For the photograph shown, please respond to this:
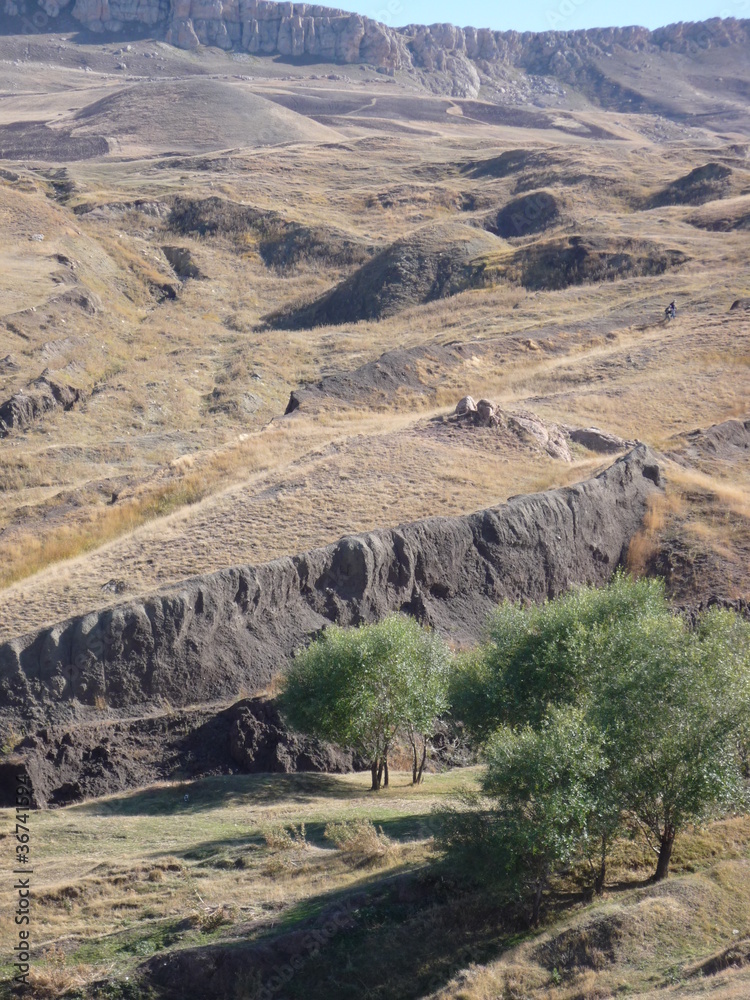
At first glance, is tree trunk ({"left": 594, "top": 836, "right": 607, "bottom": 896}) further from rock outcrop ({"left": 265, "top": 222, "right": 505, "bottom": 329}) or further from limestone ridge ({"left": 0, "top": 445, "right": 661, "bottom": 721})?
rock outcrop ({"left": 265, "top": 222, "right": 505, "bottom": 329})

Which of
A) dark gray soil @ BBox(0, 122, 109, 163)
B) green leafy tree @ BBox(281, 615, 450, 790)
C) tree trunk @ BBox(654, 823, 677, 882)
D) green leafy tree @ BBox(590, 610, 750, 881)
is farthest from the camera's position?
dark gray soil @ BBox(0, 122, 109, 163)

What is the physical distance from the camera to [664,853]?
45.1ft

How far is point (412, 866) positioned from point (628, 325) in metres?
37.2

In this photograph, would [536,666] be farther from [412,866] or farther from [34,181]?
[34,181]

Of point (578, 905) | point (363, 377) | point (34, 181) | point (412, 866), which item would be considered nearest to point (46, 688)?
point (412, 866)

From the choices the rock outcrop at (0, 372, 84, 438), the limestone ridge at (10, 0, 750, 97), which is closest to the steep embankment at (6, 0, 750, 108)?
the limestone ridge at (10, 0, 750, 97)

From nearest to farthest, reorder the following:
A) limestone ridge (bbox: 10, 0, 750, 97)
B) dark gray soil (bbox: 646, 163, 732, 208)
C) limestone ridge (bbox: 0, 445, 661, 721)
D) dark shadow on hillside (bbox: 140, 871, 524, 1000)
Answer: dark shadow on hillside (bbox: 140, 871, 524, 1000) < limestone ridge (bbox: 0, 445, 661, 721) < dark gray soil (bbox: 646, 163, 732, 208) < limestone ridge (bbox: 10, 0, 750, 97)

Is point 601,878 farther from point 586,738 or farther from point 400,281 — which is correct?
point 400,281

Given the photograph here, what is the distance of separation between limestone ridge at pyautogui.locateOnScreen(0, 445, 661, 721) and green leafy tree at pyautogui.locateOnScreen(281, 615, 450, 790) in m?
3.12

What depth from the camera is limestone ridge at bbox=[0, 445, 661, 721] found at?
19547mm

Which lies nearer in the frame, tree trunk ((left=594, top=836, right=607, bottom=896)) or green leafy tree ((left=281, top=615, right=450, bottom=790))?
tree trunk ((left=594, top=836, right=607, bottom=896))

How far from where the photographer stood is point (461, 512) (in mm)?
26906

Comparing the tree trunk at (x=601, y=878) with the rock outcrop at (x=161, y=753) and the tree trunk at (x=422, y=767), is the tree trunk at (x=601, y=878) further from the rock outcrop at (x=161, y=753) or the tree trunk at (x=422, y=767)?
the rock outcrop at (x=161, y=753)

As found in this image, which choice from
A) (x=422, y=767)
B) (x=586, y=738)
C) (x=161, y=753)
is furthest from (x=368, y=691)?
(x=586, y=738)
